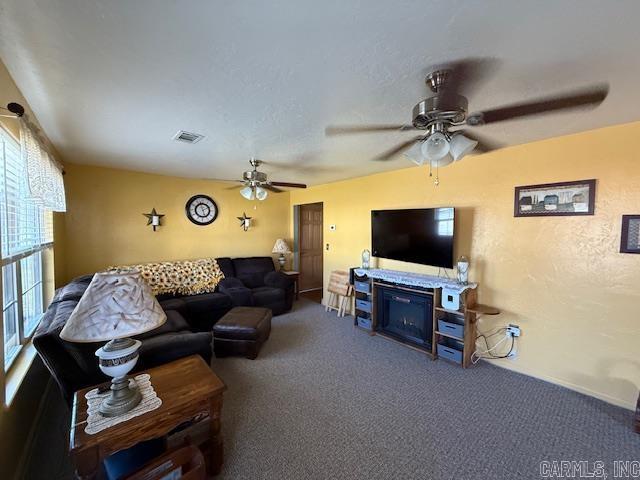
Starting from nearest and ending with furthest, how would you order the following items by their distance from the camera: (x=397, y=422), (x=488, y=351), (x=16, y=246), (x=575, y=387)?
(x=16, y=246), (x=397, y=422), (x=575, y=387), (x=488, y=351)

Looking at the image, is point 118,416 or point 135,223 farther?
point 135,223

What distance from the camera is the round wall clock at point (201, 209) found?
460 cm

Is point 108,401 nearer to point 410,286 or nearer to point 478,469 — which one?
point 478,469

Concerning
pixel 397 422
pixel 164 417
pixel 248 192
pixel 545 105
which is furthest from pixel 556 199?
pixel 164 417

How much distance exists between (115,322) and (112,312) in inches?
2.0

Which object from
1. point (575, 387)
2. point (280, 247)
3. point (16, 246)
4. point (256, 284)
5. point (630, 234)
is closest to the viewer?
point (16, 246)

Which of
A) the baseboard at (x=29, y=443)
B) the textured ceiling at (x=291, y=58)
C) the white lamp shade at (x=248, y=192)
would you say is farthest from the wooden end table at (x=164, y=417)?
the white lamp shade at (x=248, y=192)

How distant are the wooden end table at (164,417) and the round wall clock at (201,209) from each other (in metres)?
3.26

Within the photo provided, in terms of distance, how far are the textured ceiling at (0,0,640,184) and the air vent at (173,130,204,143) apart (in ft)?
0.31

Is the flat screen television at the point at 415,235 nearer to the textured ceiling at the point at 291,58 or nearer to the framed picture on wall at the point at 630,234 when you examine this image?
the textured ceiling at the point at 291,58

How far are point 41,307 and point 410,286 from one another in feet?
13.2

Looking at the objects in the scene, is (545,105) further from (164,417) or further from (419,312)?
(164,417)

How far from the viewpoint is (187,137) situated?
246cm

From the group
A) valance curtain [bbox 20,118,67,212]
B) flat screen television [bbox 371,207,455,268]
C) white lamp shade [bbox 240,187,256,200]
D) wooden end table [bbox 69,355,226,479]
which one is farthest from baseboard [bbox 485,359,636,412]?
valance curtain [bbox 20,118,67,212]
